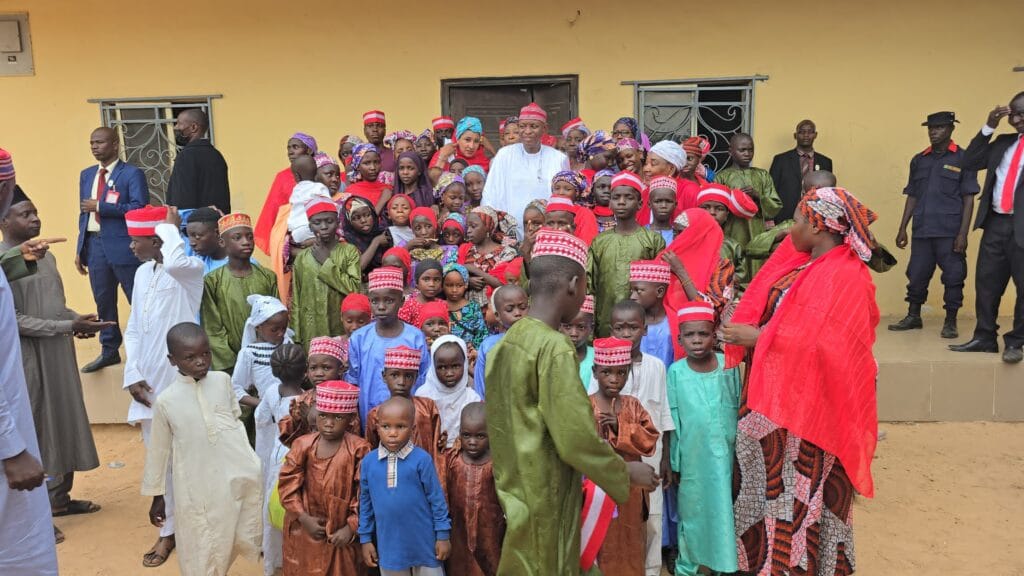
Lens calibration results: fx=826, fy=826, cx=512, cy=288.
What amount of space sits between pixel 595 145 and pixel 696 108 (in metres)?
1.98

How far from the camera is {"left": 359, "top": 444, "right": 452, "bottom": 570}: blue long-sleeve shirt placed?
3.59 metres

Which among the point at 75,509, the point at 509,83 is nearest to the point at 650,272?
the point at 75,509

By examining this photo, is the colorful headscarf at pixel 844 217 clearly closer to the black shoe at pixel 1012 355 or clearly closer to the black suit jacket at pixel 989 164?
the black suit jacket at pixel 989 164

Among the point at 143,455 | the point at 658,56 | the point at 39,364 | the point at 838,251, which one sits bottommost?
the point at 143,455

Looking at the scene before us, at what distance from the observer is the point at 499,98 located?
8.70 meters

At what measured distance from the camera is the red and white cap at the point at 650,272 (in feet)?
15.6

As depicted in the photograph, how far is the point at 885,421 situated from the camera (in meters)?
6.82

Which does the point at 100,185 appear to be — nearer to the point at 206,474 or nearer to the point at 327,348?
the point at 327,348

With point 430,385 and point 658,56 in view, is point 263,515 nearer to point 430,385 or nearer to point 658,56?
point 430,385

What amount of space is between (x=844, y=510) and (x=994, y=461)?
120 inches

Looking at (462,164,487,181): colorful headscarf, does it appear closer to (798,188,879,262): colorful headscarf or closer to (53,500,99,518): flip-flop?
(798,188,879,262): colorful headscarf

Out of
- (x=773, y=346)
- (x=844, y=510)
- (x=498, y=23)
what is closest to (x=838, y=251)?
(x=773, y=346)

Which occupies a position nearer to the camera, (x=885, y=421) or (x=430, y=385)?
(x=430, y=385)

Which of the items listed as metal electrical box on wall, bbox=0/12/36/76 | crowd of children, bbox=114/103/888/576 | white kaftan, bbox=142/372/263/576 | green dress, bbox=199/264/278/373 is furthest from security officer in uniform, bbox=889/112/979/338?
metal electrical box on wall, bbox=0/12/36/76
